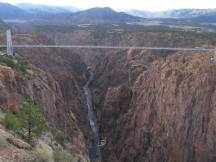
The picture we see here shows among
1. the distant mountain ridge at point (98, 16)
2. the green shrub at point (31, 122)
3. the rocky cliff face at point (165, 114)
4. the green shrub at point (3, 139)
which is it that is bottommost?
the rocky cliff face at point (165, 114)

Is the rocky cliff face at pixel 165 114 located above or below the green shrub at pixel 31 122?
below

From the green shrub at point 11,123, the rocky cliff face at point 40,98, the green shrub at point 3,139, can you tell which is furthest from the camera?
the rocky cliff face at point 40,98

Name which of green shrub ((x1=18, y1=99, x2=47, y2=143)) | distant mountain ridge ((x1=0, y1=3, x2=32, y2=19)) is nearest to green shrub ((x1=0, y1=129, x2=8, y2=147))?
green shrub ((x1=18, y1=99, x2=47, y2=143))

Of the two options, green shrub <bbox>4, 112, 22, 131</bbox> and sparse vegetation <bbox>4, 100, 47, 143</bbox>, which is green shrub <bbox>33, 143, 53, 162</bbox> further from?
green shrub <bbox>4, 112, 22, 131</bbox>

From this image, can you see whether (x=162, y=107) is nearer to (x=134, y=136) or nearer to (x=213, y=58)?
(x=134, y=136)

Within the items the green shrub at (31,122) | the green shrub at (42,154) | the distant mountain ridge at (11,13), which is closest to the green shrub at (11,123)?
the green shrub at (31,122)

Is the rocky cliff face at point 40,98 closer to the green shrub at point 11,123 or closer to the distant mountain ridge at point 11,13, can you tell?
the green shrub at point 11,123

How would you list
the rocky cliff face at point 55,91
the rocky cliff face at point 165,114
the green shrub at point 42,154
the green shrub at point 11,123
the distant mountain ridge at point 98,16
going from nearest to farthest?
the green shrub at point 42,154 → the green shrub at point 11,123 → the rocky cliff face at point 55,91 → the rocky cliff face at point 165,114 → the distant mountain ridge at point 98,16
